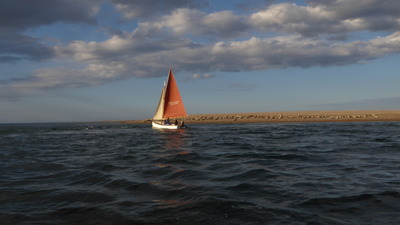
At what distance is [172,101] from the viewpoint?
56.2m

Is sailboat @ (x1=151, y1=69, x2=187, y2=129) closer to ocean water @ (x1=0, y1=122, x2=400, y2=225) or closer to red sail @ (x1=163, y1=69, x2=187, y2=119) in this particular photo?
red sail @ (x1=163, y1=69, x2=187, y2=119)

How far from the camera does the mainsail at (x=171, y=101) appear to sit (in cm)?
5534

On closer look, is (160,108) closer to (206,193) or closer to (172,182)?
(172,182)

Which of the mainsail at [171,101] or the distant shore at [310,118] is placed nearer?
the mainsail at [171,101]

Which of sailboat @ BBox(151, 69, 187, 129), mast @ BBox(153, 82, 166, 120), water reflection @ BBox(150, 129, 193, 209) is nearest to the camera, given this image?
water reflection @ BBox(150, 129, 193, 209)

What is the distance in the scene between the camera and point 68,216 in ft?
23.1

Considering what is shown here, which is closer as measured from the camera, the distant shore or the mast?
the mast

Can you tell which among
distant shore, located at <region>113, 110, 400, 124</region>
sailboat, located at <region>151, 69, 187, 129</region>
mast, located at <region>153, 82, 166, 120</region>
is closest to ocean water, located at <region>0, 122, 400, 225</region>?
sailboat, located at <region>151, 69, 187, 129</region>

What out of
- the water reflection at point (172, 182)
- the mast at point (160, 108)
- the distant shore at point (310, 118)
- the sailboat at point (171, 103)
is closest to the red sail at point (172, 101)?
the sailboat at point (171, 103)

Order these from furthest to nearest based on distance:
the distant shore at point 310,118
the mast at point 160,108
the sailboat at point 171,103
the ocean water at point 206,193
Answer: the distant shore at point 310,118, the mast at point 160,108, the sailboat at point 171,103, the ocean water at point 206,193

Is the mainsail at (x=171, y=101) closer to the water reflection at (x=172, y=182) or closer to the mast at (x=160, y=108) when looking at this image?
the mast at (x=160, y=108)

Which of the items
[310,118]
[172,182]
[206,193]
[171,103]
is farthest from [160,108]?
[310,118]

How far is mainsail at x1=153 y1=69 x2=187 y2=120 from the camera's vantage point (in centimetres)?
5534

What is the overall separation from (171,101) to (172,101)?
0.66 feet
